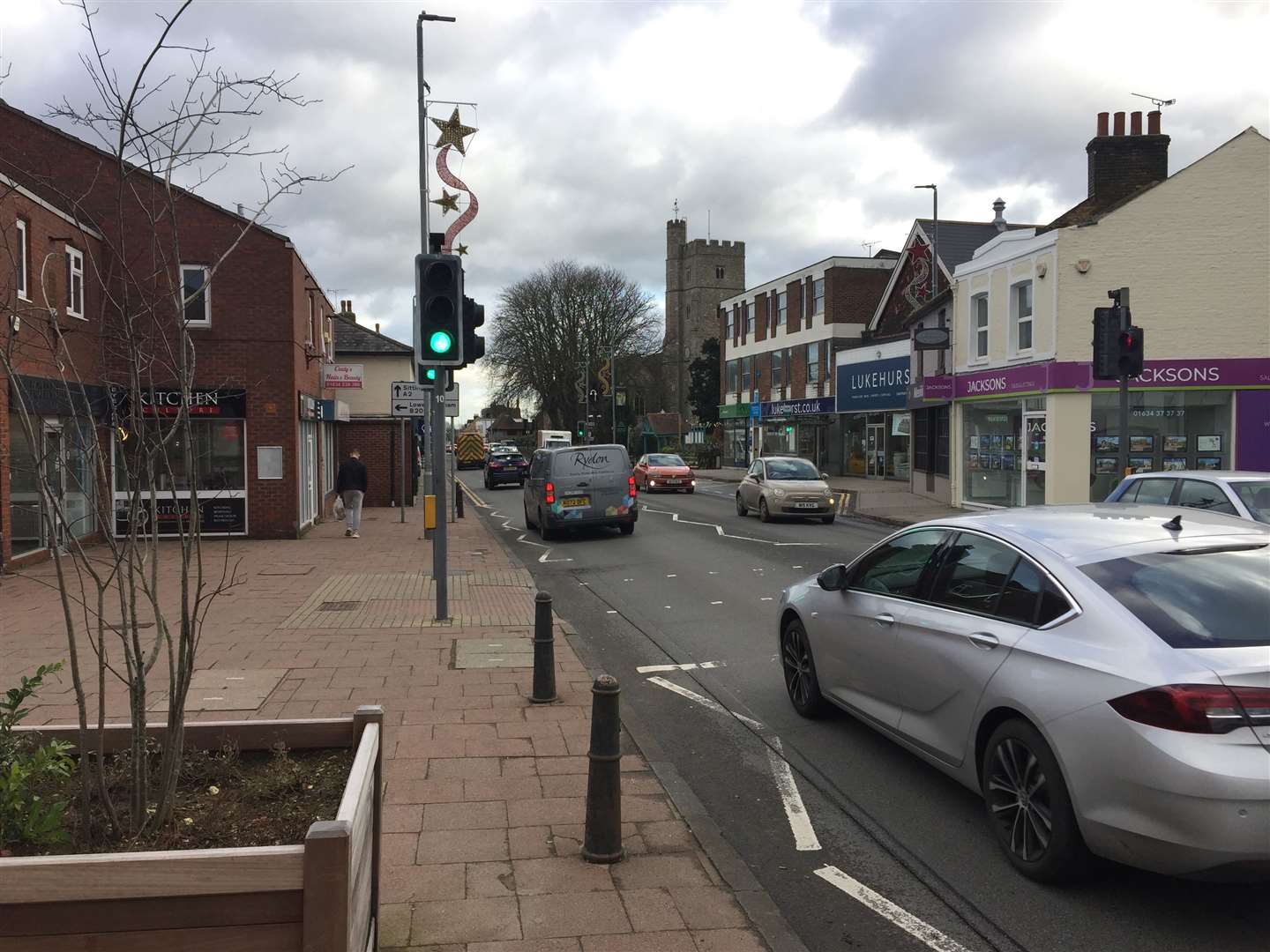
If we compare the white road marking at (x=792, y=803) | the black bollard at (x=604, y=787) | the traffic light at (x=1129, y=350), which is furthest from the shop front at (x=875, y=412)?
the black bollard at (x=604, y=787)

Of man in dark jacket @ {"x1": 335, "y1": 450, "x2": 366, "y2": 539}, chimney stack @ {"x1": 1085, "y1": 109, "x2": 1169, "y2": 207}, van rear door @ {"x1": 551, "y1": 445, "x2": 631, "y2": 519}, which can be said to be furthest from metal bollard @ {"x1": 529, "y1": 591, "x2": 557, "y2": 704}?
chimney stack @ {"x1": 1085, "y1": 109, "x2": 1169, "y2": 207}

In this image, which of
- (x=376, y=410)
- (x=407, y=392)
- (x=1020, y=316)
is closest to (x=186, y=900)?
Answer: (x=407, y=392)

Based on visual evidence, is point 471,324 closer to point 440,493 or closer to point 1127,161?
point 440,493

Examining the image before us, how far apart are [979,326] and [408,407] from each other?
14.2m

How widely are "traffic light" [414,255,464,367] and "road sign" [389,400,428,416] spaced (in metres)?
9.86

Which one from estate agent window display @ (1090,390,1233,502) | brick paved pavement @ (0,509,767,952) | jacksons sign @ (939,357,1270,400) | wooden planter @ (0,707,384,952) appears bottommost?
brick paved pavement @ (0,509,767,952)

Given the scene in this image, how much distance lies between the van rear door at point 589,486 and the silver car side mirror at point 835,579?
1325cm

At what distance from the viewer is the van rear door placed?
19.4m

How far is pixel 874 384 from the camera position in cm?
3547

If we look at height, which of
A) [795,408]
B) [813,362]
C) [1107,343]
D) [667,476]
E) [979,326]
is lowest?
[667,476]

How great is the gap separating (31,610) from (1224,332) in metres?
22.0

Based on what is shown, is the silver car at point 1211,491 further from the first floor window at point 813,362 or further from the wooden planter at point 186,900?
the first floor window at point 813,362

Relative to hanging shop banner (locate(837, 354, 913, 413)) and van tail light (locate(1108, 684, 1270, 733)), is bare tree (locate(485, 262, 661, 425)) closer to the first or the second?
hanging shop banner (locate(837, 354, 913, 413))

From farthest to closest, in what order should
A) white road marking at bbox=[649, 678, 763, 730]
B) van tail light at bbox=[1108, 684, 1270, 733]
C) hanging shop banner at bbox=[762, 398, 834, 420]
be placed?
hanging shop banner at bbox=[762, 398, 834, 420], white road marking at bbox=[649, 678, 763, 730], van tail light at bbox=[1108, 684, 1270, 733]
